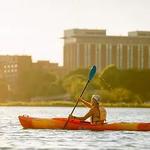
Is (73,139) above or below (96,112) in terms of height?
below

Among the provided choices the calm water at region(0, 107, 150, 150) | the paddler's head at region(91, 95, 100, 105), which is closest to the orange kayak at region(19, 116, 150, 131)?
the calm water at region(0, 107, 150, 150)

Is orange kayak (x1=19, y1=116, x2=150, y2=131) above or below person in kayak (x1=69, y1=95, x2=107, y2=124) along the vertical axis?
below

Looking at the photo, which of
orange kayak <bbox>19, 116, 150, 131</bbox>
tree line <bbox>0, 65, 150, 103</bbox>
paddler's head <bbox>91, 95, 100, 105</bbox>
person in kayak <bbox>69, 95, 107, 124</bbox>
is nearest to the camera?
paddler's head <bbox>91, 95, 100, 105</bbox>

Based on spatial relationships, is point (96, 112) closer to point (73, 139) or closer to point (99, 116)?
point (99, 116)

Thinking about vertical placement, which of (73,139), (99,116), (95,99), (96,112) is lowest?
(73,139)

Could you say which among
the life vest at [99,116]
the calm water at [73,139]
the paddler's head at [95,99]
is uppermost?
the paddler's head at [95,99]

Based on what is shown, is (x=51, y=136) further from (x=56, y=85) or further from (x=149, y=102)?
(x=56, y=85)

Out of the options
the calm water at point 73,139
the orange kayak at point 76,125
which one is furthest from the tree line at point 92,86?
the calm water at point 73,139

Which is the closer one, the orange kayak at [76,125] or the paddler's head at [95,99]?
the paddler's head at [95,99]

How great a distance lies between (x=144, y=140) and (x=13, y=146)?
302 inches

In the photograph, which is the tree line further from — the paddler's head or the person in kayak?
the paddler's head

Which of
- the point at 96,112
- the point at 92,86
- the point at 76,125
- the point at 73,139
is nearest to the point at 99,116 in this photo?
the point at 96,112

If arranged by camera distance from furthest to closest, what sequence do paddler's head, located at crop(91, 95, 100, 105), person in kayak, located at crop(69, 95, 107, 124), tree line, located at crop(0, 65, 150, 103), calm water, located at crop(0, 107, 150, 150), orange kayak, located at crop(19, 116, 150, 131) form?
1. tree line, located at crop(0, 65, 150, 103)
2. orange kayak, located at crop(19, 116, 150, 131)
3. person in kayak, located at crop(69, 95, 107, 124)
4. paddler's head, located at crop(91, 95, 100, 105)
5. calm water, located at crop(0, 107, 150, 150)

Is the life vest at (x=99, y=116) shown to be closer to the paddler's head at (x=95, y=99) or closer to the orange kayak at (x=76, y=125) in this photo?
the orange kayak at (x=76, y=125)
